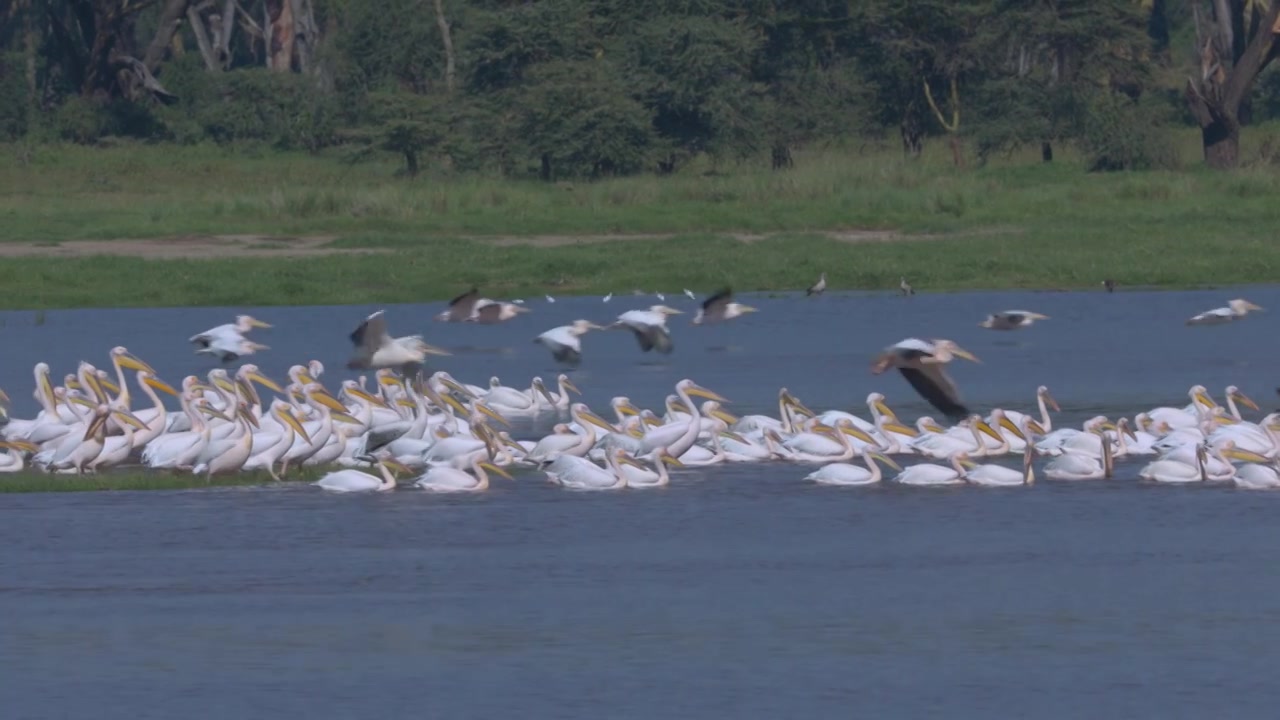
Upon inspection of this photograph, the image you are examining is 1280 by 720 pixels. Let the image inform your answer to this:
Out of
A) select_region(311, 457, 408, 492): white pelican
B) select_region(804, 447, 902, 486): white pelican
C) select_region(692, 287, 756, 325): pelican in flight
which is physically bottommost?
select_region(692, 287, 756, 325): pelican in flight

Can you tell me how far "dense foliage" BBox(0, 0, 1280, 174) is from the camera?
2933cm

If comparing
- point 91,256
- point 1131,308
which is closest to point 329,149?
point 91,256

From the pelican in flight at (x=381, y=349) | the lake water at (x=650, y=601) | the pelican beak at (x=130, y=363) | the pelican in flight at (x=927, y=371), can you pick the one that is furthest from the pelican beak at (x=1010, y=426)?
the pelican beak at (x=130, y=363)

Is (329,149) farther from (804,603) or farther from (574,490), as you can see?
(804,603)

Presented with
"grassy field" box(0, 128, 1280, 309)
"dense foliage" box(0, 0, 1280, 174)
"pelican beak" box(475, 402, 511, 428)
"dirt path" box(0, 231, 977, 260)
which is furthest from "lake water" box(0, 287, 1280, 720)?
"dense foliage" box(0, 0, 1280, 174)

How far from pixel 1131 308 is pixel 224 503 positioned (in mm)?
10907

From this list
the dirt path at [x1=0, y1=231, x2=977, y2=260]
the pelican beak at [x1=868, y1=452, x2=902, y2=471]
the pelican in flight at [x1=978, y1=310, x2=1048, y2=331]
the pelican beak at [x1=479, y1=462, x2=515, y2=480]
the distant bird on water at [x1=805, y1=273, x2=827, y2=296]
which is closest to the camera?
the pelican beak at [x1=479, y1=462, x2=515, y2=480]

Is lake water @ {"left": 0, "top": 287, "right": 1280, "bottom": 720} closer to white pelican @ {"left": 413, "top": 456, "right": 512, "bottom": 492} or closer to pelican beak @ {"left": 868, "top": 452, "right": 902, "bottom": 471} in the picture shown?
white pelican @ {"left": 413, "top": 456, "right": 512, "bottom": 492}

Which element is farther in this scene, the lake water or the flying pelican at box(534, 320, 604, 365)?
the flying pelican at box(534, 320, 604, 365)

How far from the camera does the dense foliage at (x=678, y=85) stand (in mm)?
29328

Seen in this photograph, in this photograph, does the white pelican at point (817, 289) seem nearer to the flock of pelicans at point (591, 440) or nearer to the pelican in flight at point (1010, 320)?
the pelican in flight at point (1010, 320)

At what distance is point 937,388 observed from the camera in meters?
11.1

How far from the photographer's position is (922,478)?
34.4 feet

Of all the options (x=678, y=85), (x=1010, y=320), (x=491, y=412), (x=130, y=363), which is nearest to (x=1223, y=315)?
(x=1010, y=320)
